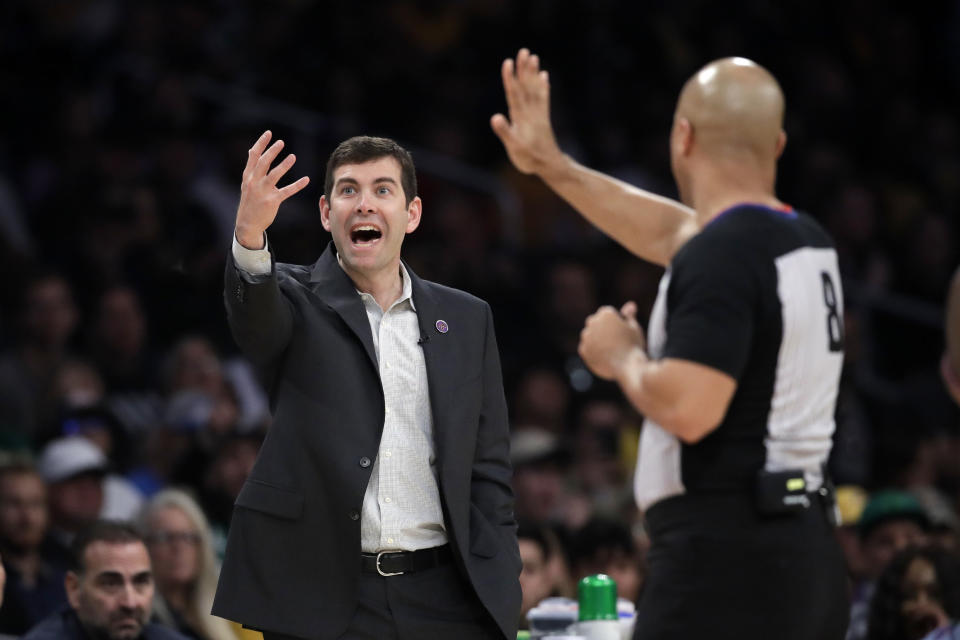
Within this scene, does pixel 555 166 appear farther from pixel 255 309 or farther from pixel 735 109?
pixel 255 309

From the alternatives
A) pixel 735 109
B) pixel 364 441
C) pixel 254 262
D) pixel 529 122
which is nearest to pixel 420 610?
pixel 364 441

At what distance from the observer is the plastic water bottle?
4.60 metres

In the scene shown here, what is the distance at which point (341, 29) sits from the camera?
10.9 m

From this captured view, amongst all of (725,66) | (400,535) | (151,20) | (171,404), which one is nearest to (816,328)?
(725,66)

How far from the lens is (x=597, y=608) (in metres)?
4.64

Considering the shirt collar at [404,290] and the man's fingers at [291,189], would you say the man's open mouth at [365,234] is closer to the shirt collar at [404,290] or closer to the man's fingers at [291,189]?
the shirt collar at [404,290]

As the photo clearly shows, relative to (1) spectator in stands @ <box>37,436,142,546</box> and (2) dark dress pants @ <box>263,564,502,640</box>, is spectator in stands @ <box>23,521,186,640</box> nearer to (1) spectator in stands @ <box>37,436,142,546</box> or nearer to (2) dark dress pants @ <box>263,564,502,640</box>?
(1) spectator in stands @ <box>37,436,142,546</box>

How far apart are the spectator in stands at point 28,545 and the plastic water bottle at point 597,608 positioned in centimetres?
253

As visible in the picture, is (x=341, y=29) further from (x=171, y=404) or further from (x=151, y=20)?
(x=171, y=404)

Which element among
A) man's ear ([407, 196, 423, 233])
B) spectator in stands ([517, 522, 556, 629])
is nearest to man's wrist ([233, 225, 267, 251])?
man's ear ([407, 196, 423, 233])

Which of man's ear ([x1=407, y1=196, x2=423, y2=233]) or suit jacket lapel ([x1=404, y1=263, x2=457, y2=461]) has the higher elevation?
man's ear ([x1=407, y1=196, x2=423, y2=233])

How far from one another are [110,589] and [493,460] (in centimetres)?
217

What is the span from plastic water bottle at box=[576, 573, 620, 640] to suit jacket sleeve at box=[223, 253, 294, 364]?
57.5 inches

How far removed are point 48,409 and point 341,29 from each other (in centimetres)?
428
